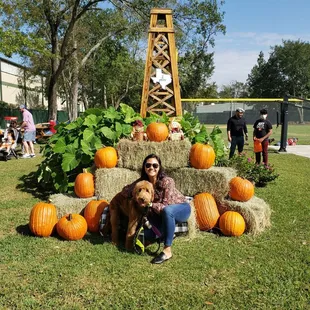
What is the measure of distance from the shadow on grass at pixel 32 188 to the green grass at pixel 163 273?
1.72m

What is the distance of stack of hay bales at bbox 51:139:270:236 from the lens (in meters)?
4.96

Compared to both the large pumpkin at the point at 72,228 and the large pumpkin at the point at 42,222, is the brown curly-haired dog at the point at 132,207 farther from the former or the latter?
the large pumpkin at the point at 42,222

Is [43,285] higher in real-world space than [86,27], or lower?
lower

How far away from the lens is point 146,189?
3.92 meters

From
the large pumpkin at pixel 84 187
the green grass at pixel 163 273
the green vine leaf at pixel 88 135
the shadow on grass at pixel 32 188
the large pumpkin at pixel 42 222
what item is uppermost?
the green vine leaf at pixel 88 135

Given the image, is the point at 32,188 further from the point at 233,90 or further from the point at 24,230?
the point at 233,90

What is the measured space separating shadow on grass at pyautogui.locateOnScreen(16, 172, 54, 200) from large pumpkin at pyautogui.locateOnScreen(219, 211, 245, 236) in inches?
139

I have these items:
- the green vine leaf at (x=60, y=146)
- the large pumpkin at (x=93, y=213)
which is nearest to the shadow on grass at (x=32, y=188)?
the green vine leaf at (x=60, y=146)

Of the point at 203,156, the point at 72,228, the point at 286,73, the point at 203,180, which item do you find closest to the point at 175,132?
the point at 203,156

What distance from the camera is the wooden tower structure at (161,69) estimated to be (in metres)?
8.02

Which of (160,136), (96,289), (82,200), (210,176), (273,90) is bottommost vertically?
(96,289)

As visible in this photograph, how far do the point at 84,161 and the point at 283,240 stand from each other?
3.40 metres

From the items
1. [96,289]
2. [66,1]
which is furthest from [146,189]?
[66,1]

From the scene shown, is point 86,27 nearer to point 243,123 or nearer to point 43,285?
point 243,123
